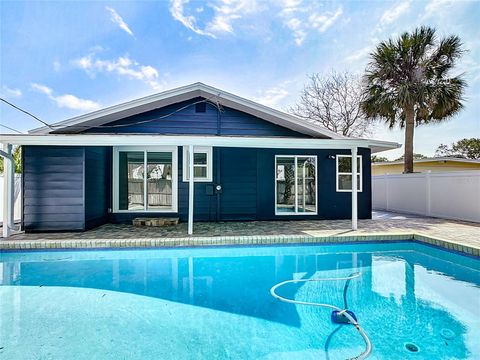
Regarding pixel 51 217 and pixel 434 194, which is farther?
pixel 434 194

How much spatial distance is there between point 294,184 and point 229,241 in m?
3.79

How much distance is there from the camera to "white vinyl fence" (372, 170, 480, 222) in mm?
8844

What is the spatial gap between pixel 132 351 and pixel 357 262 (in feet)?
15.2

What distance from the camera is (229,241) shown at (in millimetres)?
6469

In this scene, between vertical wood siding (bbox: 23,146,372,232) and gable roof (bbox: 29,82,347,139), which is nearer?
vertical wood siding (bbox: 23,146,372,232)

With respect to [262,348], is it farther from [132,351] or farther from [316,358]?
[132,351]

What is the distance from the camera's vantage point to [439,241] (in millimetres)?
6242

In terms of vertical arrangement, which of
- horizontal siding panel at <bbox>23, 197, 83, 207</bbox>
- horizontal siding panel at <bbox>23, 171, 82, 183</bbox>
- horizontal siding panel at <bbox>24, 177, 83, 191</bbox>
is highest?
horizontal siding panel at <bbox>23, 171, 82, 183</bbox>

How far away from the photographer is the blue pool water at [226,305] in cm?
286

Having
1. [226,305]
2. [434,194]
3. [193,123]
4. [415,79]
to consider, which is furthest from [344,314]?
[415,79]

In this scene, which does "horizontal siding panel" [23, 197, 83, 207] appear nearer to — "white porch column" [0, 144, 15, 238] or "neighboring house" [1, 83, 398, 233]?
"white porch column" [0, 144, 15, 238]

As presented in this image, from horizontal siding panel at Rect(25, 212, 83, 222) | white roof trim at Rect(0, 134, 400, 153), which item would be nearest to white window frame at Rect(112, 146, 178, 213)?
horizontal siding panel at Rect(25, 212, 83, 222)

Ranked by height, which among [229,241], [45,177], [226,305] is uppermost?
[45,177]

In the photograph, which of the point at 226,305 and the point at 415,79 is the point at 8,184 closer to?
the point at 226,305
